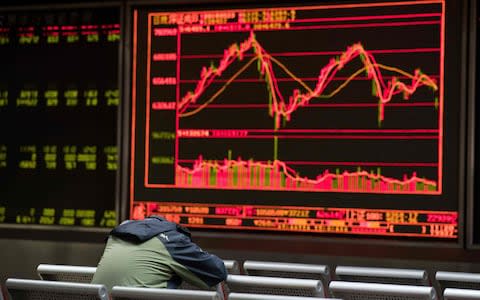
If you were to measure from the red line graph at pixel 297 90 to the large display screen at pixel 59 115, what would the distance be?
24.5 inches

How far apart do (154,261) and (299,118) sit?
2115 millimetres

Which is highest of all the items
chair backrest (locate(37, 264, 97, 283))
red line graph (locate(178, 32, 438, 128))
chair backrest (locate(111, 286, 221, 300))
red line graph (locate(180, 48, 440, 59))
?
red line graph (locate(180, 48, 440, 59))

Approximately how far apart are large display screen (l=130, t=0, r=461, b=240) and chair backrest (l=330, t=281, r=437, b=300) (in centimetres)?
218

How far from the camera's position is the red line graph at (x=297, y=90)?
485 centimetres

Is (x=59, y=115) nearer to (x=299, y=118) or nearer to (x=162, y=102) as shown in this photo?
(x=162, y=102)

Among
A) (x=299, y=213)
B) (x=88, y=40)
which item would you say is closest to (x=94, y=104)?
(x=88, y=40)

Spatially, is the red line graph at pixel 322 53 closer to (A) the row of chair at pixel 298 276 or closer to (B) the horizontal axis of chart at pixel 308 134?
(B) the horizontal axis of chart at pixel 308 134

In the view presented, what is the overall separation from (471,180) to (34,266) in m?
2.82

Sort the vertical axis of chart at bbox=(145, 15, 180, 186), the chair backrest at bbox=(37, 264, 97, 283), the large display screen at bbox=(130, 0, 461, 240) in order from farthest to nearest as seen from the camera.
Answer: the vertical axis of chart at bbox=(145, 15, 180, 186)
the large display screen at bbox=(130, 0, 461, 240)
the chair backrest at bbox=(37, 264, 97, 283)

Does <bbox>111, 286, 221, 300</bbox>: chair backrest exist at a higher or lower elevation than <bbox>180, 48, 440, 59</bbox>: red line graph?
lower

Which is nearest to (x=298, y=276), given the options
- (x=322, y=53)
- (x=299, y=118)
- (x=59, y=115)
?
(x=299, y=118)

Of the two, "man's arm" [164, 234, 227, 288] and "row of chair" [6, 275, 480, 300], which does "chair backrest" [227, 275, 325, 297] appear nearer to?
"row of chair" [6, 275, 480, 300]

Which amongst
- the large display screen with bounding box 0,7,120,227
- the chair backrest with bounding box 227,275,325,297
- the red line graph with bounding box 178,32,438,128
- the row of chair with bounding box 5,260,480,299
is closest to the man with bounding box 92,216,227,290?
the row of chair with bounding box 5,260,480,299

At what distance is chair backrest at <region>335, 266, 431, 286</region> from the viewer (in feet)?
10.5
